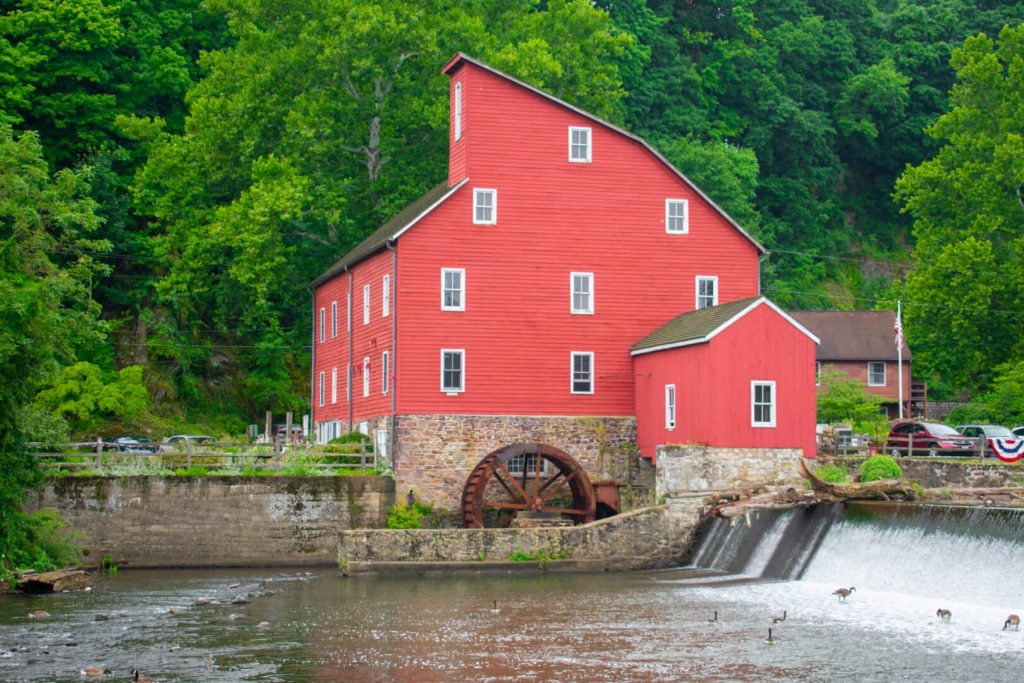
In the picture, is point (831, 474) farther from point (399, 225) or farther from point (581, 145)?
point (399, 225)

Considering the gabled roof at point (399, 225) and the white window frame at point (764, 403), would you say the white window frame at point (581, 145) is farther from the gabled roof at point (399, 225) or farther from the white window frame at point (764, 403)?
the white window frame at point (764, 403)

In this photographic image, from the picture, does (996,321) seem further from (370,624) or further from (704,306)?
(370,624)

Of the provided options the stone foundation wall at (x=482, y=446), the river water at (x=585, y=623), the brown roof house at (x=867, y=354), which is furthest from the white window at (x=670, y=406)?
the brown roof house at (x=867, y=354)

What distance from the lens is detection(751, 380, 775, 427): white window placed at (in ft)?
125

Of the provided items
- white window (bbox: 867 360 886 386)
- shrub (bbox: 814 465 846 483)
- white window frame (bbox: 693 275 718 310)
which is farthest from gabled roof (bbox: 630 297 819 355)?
white window (bbox: 867 360 886 386)

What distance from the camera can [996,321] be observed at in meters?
59.3

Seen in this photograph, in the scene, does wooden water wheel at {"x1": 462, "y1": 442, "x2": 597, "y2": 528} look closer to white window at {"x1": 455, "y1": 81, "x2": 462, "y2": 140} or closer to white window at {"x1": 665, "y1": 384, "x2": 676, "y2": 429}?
white window at {"x1": 665, "y1": 384, "x2": 676, "y2": 429}

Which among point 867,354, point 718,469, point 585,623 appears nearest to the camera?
point 585,623

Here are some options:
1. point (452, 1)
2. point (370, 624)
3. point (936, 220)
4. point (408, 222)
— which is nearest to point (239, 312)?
point (452, 1)

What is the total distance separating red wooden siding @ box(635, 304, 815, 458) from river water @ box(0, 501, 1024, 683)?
135 inches

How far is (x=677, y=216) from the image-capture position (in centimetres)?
4312

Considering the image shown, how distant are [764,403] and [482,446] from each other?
772 cm

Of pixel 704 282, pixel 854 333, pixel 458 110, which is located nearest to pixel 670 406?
pixel 704 282

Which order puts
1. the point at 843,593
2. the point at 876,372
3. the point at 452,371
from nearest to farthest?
1. the point at 843,593
2. the point at 452,371
3. the point at 876,372
